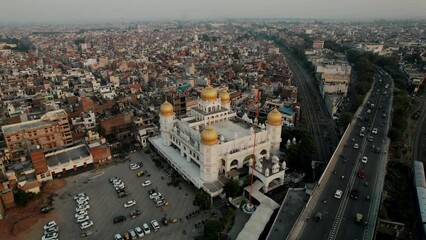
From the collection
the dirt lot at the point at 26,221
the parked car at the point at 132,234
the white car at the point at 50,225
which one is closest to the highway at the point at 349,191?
the parked car at the point at 132,234

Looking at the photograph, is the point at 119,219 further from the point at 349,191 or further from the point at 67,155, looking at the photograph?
the point at 349,191

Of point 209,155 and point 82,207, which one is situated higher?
point 209,155

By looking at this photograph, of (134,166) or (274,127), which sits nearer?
(274,127)

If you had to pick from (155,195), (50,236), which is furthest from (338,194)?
(50,236)

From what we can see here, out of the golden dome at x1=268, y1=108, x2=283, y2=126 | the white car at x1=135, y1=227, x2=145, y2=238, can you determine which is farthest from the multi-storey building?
the golden dome at x1=268, y1=108, x2=283, y2=126

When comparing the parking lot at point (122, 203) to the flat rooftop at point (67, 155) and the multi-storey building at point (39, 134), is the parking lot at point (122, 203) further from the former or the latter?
the multi-storey building at point (39, 134)

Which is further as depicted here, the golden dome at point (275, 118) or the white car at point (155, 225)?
the golden dome at point (275, 118)

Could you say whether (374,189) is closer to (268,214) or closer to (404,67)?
(268,214)
